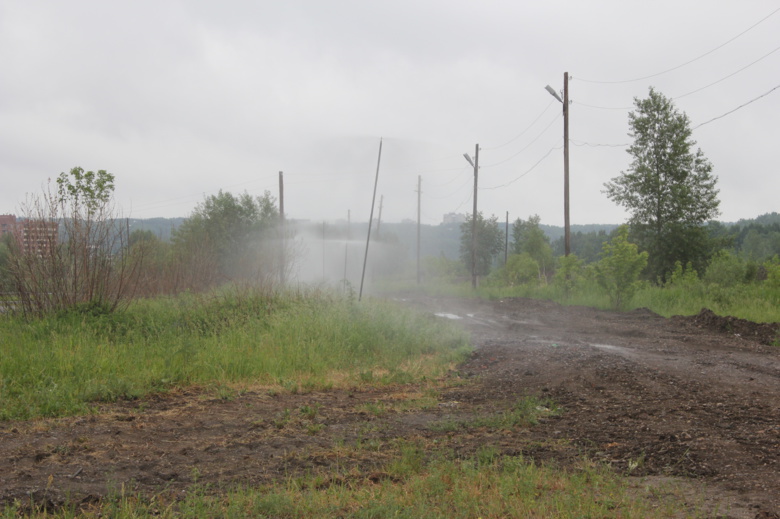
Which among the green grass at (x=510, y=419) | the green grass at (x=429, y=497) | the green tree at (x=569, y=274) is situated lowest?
the green grass at (x=510, y=419)

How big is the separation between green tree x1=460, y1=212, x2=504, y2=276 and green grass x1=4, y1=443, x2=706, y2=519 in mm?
75273

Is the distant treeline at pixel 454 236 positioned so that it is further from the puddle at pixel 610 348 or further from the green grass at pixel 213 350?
the puddle at pixel 610 348

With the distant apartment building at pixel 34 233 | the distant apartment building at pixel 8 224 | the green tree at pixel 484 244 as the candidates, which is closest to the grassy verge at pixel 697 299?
the distant apartment building at pixel 34 233

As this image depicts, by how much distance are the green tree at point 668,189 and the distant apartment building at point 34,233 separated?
27490 millimetres

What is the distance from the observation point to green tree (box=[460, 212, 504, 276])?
86.0m

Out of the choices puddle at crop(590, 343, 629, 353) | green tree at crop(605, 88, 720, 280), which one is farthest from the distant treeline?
puddle at crop(590, 343, 629, 353)

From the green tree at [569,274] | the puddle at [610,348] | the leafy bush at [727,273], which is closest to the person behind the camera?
the puddle at [610,348]

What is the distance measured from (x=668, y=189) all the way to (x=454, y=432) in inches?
1146

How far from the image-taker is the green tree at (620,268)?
20.2 m

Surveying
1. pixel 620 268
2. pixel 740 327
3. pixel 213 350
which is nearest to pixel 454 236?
pixel 620 268

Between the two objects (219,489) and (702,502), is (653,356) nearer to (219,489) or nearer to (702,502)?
(702,502)

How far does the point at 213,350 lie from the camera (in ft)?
36.9

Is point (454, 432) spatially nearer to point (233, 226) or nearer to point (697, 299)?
point (697, 299)

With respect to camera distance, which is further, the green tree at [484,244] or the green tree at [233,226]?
the green tree at [484,244]
